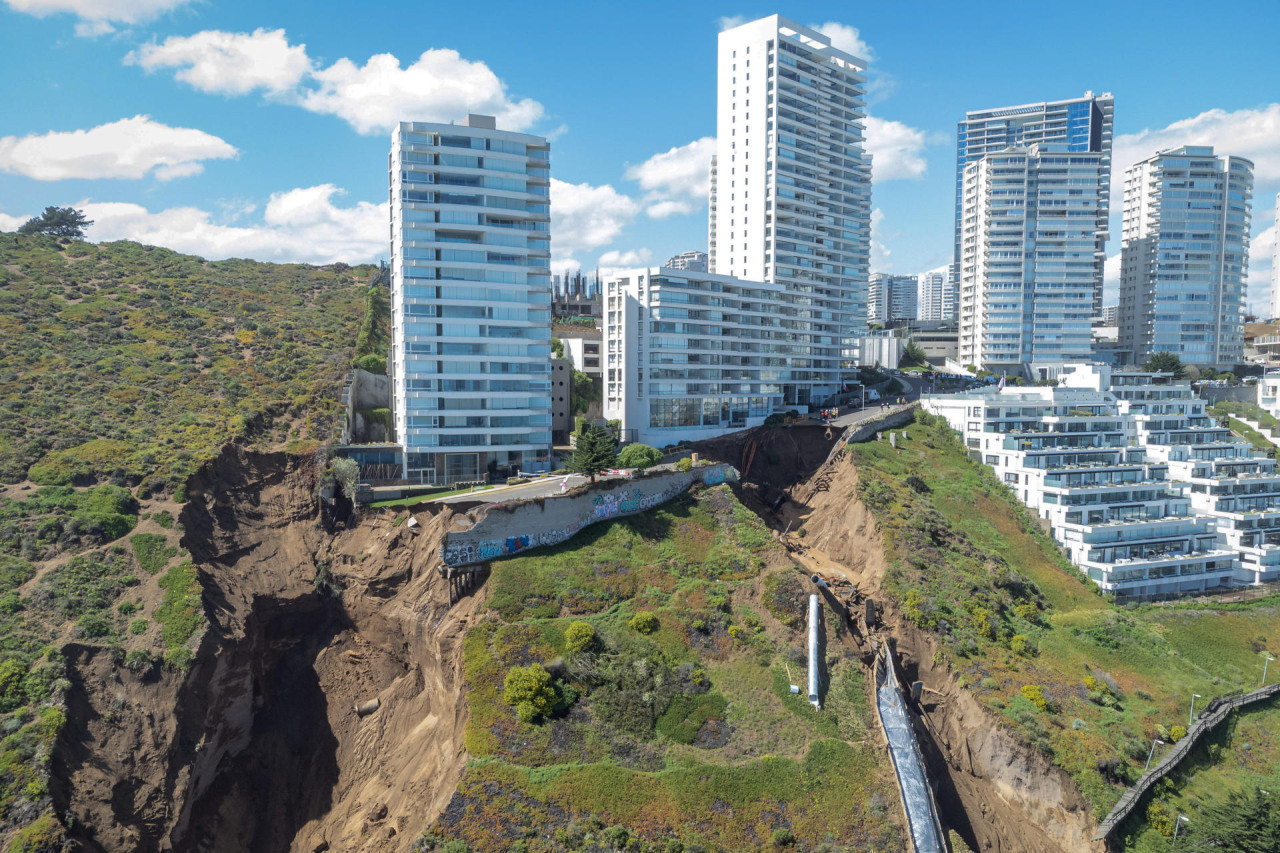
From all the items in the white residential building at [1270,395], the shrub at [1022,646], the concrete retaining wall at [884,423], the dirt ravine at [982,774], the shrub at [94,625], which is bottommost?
the dirt ravine at [982,774]

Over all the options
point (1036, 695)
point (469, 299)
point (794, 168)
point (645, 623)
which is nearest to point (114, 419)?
point (469, 299)

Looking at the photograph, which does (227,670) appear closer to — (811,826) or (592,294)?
(811,826)

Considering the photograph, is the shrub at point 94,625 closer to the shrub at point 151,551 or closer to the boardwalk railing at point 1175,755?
the shrub at point 151,551

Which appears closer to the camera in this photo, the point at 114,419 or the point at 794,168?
the point at 114,419

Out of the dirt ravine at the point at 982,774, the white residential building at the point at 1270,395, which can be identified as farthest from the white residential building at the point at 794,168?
the white residential building at the point at 1270,395

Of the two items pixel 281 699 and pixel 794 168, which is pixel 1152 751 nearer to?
pixel 281 699

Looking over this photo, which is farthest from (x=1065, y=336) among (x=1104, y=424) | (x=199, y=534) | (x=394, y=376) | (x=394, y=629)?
(x=199, y=534)

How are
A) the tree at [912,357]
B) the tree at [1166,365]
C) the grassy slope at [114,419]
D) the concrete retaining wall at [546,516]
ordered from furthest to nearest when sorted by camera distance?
the tree at [912,357] → the tree at [1166,365] → the concrete retaining wall at [546,516] → the grassy slope at [114,419]
